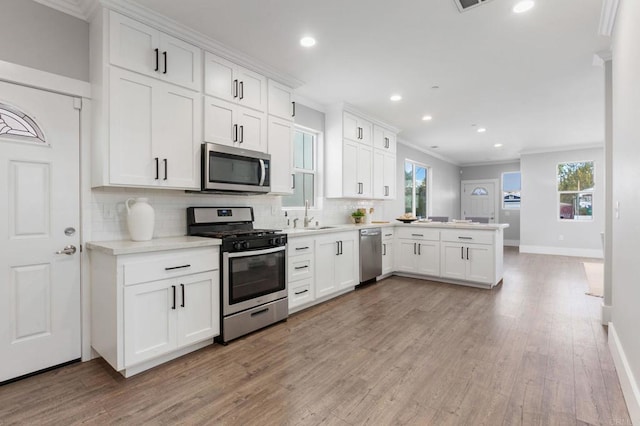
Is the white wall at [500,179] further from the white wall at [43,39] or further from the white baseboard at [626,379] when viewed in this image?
the white wall at [43,39]

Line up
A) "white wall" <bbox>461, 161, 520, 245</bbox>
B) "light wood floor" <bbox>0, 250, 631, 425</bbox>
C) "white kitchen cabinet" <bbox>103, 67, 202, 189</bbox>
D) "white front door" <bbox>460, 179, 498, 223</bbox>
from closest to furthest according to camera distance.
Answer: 1. "light wood floor" <bbox>0, 250, 631, 425</bbox>
2. "white kitchen cabinet" <bbox>103, 67, 202, 189</bbox>
3. "white wall" <bbox>461, 161, 520, 245</bbox>
4. "white front door" <bbox>460, 179, 498, 223</bbox>

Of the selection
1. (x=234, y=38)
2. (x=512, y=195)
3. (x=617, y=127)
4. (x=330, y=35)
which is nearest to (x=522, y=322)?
(x=617, y=127)

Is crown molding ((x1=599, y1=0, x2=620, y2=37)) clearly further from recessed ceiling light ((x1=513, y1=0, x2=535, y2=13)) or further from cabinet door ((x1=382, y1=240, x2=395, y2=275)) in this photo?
cabinet door ((x1=382, y1=240, x2=395, y2=275))

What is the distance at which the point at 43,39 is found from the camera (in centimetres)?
235

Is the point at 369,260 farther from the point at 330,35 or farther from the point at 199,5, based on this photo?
the point at 199,5

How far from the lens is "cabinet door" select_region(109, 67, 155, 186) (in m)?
2.43

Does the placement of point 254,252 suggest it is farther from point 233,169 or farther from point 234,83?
point 234,83

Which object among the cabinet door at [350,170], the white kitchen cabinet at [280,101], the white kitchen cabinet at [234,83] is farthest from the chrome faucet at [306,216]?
the white kitchen cabinet at [234,83]

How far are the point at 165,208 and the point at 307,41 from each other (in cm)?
204

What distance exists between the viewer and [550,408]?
75.2 inches

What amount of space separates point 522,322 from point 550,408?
5.29 ft

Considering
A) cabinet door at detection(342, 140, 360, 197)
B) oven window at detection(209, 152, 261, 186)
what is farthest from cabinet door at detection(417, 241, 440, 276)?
oven window at detection(209, 152, 261, 186)

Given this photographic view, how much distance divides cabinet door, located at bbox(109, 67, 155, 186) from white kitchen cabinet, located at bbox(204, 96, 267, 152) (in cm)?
51

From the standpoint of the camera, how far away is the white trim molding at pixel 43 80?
220 centimetres
